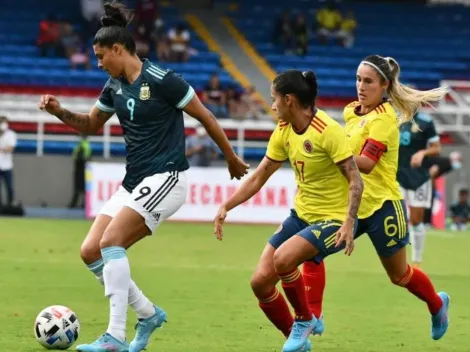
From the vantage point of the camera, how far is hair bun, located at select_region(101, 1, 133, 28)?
8.30 m

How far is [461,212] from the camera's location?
25.1m

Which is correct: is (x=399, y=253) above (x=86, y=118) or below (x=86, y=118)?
below

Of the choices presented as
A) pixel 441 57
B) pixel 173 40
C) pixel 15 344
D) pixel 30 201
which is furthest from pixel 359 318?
pixel 441 57

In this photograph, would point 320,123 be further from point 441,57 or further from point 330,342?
point 441,57

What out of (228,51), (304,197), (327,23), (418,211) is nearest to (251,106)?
(228,51)

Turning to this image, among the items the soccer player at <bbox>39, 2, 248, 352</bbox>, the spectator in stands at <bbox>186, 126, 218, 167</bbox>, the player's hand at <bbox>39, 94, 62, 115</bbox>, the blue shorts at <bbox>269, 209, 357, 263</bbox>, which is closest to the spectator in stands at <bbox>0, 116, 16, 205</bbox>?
the spectator in stands at <bbox>186, 126, 218, 167</bbox>

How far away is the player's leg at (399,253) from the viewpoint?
360 inches

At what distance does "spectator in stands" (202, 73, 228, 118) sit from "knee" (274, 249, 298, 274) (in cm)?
2031

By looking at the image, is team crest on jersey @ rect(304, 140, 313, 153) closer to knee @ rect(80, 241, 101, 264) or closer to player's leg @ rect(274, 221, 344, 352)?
player's leg @ rect(274, 221, 344, 352)

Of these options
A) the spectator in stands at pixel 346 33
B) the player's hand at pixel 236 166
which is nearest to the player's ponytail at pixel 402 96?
the player's hand at pixel 236 166

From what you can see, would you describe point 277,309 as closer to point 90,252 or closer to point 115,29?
point 90,252

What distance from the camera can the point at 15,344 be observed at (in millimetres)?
8727

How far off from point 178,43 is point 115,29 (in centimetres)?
2424

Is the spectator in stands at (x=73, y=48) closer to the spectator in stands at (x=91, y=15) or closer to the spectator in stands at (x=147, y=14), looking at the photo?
the spectator in stands at (x=91, y=15)
